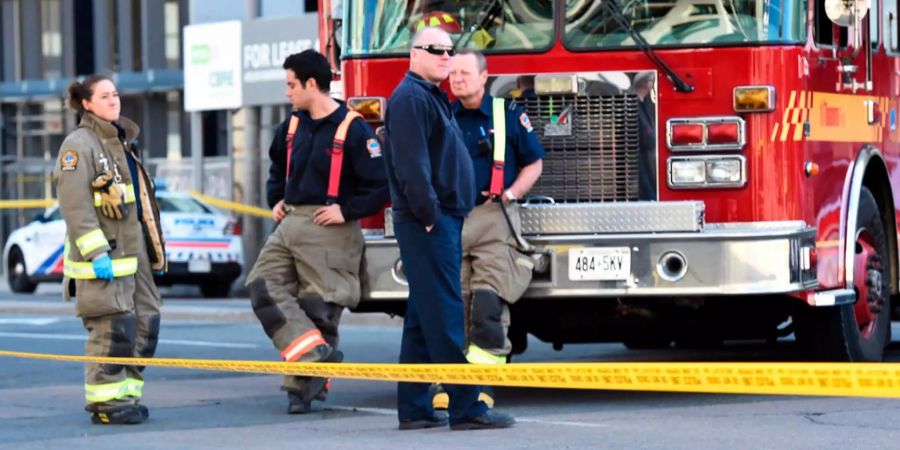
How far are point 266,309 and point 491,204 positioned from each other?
131 centimetres

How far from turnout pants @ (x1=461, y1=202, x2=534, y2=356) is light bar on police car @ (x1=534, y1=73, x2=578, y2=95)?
2.47 ft

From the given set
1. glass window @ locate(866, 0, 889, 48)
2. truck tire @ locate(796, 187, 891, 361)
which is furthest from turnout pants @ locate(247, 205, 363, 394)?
glass window @ locate(866, 0, 889, 48)

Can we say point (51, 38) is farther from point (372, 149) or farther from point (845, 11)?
point (845, 11)

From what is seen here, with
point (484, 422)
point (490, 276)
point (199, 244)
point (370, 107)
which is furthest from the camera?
point (199, 244)

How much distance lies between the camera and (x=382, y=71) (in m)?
11.0

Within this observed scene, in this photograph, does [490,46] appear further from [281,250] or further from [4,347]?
[4,347]

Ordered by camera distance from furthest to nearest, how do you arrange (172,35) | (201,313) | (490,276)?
(172,35) → (201,313) → (490,276)

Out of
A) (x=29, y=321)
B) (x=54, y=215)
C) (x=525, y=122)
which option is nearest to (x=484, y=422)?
(x=525, y=122)

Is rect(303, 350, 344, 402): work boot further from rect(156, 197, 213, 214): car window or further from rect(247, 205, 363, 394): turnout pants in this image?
rect(156, 197, 213, 214): car window

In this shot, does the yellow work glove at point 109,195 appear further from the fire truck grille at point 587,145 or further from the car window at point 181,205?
the car window at point 181,205

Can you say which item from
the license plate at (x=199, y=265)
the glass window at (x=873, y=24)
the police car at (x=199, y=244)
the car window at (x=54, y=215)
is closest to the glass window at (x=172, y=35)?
the car window at (x=54, y=215)

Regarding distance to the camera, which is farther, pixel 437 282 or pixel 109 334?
pixel 109 334

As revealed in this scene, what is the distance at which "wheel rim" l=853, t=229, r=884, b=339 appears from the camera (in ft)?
37.4

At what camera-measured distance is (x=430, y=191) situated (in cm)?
885
